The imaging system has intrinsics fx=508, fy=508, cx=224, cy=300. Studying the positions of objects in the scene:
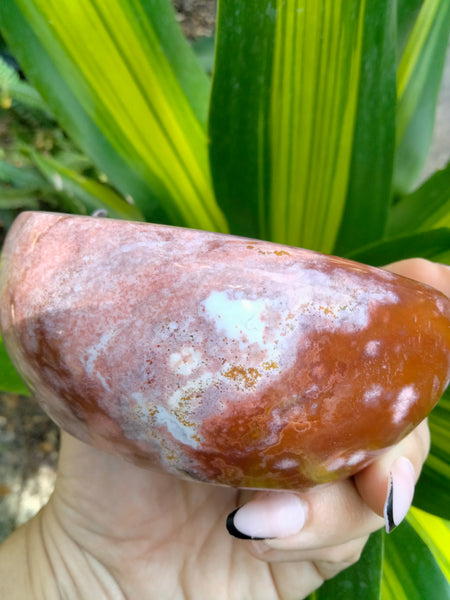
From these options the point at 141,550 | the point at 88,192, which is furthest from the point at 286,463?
the point at 88,192

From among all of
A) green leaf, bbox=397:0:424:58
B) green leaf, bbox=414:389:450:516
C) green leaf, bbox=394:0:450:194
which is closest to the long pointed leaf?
green leaf, bbox=414:389:450:516

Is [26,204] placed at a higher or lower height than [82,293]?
lower

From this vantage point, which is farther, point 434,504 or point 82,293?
point 434,504

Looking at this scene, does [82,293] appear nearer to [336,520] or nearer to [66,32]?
[336,520]

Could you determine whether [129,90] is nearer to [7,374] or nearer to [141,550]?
[7,374]

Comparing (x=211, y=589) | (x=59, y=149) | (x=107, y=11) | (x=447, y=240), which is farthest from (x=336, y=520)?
(x=59, y=149)

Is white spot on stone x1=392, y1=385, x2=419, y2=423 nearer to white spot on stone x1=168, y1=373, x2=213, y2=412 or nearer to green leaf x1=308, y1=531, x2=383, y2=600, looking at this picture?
white spot on stone x1=168, y1=373, x2=213, y2=412
